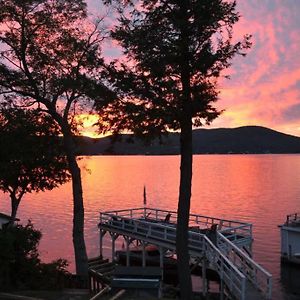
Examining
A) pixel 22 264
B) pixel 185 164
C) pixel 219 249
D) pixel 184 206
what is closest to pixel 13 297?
pixel 22 264

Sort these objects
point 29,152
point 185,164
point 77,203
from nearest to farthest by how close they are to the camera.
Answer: point 185,164 → point 77,203 → point 29,152

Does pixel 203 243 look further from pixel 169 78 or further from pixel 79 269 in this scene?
pixel 169 78

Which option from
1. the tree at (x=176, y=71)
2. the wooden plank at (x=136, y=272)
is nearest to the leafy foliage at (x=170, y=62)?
the tree at (x=176, y=71)

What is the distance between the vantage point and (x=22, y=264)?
1981 cm

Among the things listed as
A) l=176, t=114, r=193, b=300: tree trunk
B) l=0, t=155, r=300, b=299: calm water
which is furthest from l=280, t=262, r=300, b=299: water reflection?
l=176, t=114, r=193, b=300: tree trunk

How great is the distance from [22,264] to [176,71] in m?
10.3

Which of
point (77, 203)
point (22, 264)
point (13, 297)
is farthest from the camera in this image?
point (77, 203)

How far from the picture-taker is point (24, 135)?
25.0m

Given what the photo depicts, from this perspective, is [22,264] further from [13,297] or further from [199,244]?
[199,244]

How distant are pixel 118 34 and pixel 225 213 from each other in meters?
69.4

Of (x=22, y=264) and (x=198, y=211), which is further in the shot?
(x=198, y=211)

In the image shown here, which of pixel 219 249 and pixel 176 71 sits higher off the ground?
pixel 176 71

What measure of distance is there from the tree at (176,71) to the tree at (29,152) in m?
8.27

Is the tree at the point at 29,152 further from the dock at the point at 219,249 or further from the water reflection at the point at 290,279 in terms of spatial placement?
the water reflection at the point at 290,279
